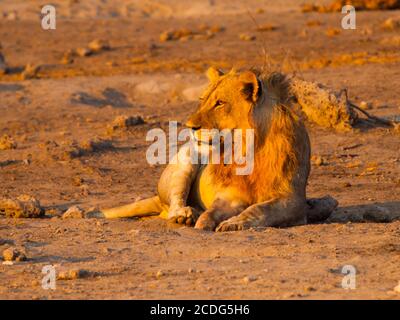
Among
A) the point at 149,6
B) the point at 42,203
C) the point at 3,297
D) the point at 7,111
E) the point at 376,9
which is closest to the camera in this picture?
the point at 3,297

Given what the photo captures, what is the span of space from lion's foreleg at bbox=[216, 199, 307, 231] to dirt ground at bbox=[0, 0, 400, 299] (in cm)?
25

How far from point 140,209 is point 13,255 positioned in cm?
233

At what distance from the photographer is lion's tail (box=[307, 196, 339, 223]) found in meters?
9.66

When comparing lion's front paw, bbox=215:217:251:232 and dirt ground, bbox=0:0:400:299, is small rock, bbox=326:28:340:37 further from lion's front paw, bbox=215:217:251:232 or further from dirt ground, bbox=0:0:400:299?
lion's front paw, bbox=215:217:251:232

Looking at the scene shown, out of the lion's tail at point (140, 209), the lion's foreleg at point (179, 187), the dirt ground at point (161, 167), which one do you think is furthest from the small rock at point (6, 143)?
the lion's foreleg at point (179, 187)

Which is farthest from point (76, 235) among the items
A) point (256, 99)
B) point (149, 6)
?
point (149, 6)

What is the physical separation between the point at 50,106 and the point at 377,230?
8324 millimetres

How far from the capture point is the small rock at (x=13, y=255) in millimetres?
7902

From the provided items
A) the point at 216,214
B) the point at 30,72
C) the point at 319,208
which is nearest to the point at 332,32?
the point at 30,72

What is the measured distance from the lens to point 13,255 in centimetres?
791

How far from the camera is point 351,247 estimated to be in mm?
8109

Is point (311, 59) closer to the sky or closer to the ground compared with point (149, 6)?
closer to the ground

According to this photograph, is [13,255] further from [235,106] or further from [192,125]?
[235,106]

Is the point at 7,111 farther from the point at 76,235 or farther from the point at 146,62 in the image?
the point at 76,235
